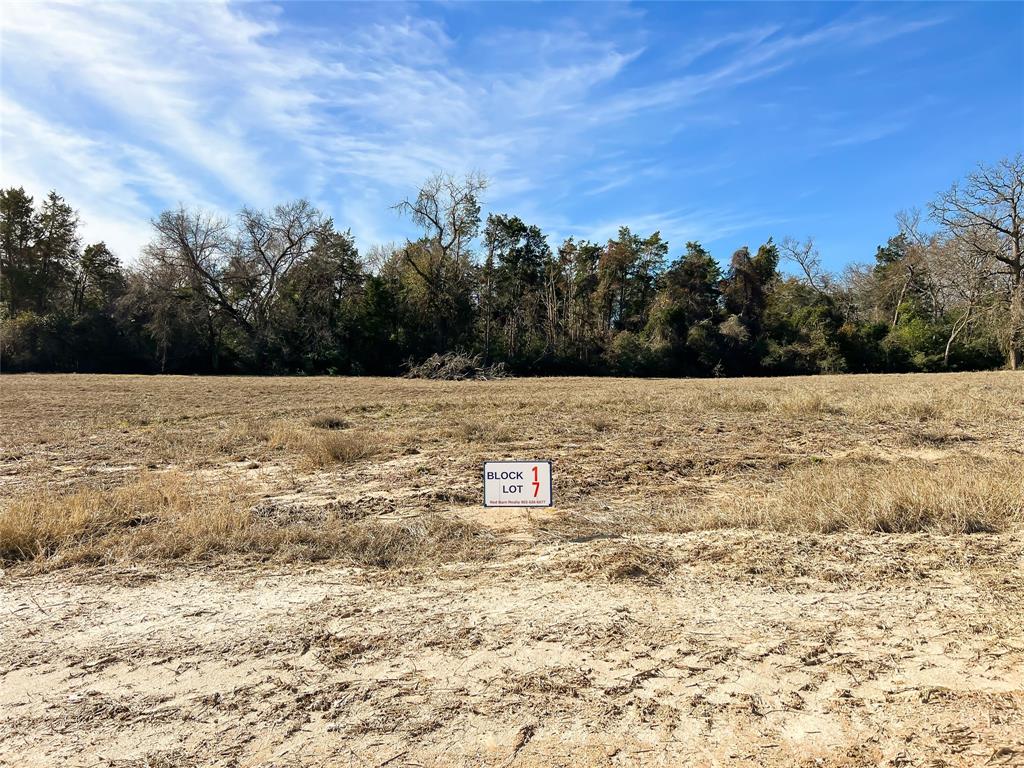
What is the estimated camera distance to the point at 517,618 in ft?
10.4

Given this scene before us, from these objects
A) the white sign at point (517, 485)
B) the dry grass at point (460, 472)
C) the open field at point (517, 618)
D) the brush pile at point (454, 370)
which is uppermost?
the brush pile at point (454, 370)

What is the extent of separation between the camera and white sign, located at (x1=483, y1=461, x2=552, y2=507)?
4.27 m

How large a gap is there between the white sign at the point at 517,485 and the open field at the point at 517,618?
0.35 meters

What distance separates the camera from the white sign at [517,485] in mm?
4273

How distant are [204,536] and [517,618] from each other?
2.58 metres

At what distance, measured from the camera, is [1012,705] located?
2.30 m

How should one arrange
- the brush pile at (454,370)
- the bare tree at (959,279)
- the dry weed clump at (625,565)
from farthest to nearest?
the bare tree at (959,279) < the brush pile at (454,370) < the dry weed clump at (625,565)

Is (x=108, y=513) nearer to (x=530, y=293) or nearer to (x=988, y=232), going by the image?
(x=530, y=293)

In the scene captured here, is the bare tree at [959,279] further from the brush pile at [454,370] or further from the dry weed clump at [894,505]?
the dry weed clump at [894,505]

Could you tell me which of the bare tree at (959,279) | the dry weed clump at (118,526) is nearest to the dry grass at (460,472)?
the dry weed clump at (118,526)

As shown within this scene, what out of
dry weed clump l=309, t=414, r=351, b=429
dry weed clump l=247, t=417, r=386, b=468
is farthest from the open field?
dry weed clump l=309, t=414, r=351, b=429

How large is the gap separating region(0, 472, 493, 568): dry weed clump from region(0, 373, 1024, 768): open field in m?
0.02

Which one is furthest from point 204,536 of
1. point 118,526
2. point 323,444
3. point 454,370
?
point 454,370

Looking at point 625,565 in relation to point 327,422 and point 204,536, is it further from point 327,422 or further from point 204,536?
point 327,422
